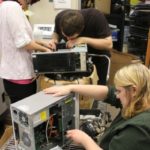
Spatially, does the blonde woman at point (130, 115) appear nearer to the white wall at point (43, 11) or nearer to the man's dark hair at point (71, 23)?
the man's dark hair at point (71, 23)

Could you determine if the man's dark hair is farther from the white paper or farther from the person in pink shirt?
the white paper

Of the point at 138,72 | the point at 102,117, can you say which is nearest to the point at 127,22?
the point at 102,117

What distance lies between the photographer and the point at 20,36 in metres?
1.63

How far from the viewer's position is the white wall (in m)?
2.60

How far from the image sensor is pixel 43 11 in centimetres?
264

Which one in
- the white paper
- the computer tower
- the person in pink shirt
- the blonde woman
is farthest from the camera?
the white paper

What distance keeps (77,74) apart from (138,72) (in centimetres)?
61

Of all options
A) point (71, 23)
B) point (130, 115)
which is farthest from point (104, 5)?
point (130, 115)

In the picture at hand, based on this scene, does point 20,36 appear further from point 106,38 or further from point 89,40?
point 106,38

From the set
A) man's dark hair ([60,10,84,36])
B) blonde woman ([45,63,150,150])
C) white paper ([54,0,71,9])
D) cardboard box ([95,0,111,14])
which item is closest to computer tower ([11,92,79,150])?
blonde woman ([45,63,150,150])

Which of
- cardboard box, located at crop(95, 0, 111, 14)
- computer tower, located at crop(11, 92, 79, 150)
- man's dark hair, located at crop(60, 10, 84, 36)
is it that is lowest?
computer tower, located at crop(11, 92, 79, 150)

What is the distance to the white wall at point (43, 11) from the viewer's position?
260 centimetres

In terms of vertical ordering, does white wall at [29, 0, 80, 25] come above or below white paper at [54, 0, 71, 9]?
below

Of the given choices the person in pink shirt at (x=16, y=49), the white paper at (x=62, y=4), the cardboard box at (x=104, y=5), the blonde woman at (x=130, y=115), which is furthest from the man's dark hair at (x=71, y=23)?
the cardboard box at (x=104, y=5)
